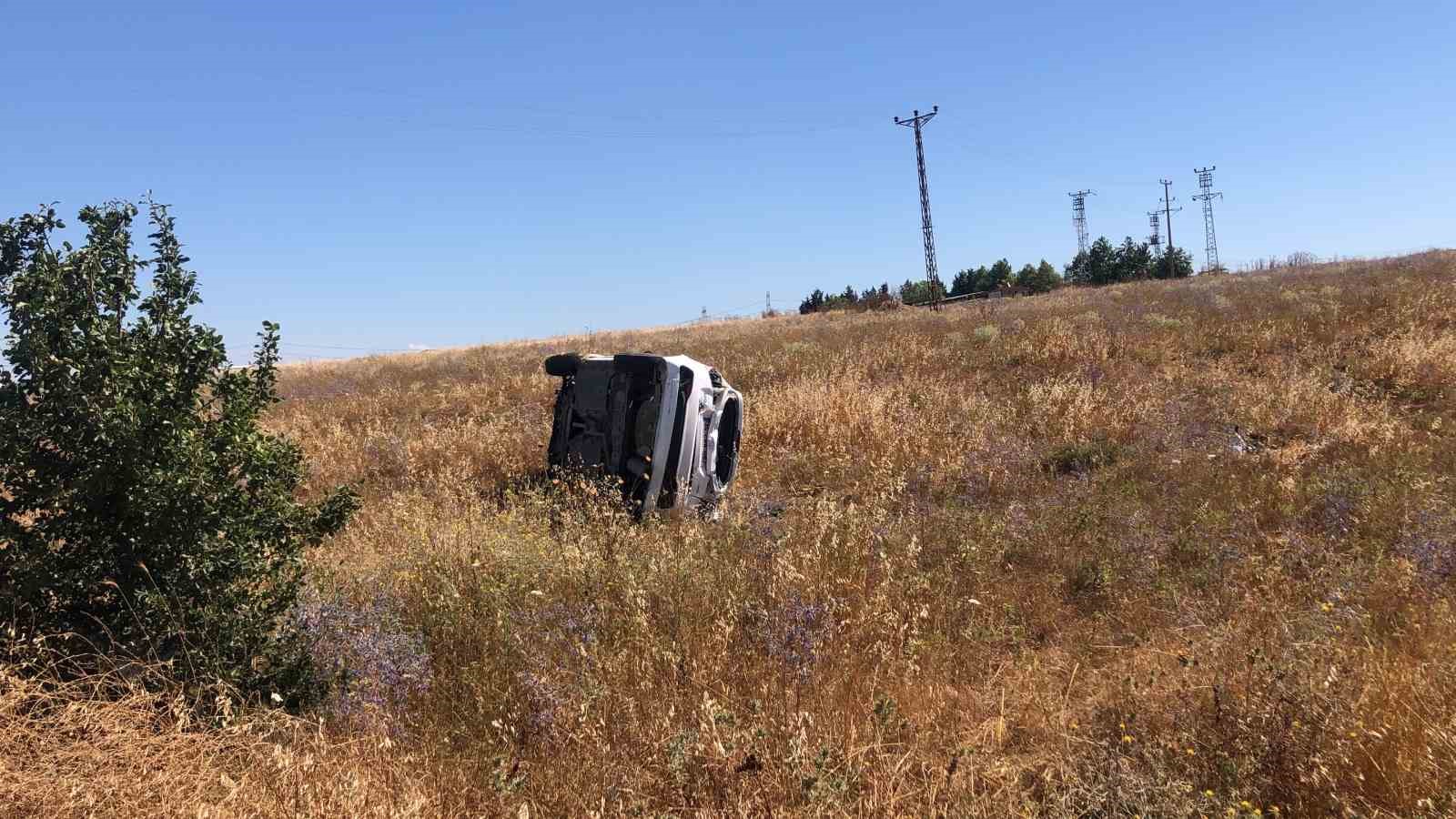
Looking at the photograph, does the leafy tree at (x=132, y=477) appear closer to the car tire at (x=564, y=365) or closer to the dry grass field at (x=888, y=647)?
the dry grass field at (x=888, y=647)

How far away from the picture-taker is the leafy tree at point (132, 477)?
2775 millimetres

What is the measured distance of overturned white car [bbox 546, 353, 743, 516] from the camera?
5.83 metres

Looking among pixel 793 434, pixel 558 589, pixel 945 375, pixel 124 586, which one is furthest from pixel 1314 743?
pixel 945 375

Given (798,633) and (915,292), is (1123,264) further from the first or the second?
(798,633)

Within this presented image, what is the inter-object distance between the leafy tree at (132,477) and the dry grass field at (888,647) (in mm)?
275

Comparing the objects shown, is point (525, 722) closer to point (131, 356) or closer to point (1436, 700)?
point (131, 356)

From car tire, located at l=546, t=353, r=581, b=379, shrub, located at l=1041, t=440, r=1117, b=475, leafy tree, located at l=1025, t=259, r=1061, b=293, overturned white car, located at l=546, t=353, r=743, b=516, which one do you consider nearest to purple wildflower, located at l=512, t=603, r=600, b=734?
overturned white car, located at l=546, t=353, r=743, b=516

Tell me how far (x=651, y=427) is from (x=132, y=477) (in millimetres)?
3595

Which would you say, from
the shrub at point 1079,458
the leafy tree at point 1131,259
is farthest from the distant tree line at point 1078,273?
the shrub at point 1079,458

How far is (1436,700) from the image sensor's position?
264 cm

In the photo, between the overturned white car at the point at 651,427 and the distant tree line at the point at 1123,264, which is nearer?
the overturned white car at the point at 651,427

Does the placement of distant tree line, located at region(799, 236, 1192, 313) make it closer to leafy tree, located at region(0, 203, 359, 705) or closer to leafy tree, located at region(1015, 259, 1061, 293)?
leafy tree, located at region(1015, 259, 1061, 293)

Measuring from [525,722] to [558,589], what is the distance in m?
1.07

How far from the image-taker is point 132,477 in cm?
285
